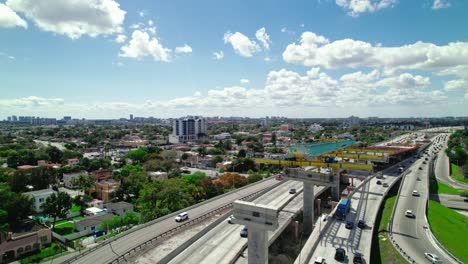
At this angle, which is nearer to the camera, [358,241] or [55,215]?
[358,241]

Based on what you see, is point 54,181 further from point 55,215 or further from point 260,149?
point 260,149

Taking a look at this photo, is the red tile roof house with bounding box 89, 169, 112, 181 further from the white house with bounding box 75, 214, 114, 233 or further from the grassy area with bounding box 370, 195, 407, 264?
the grassy area with bounding box 370, 195, 407, 264

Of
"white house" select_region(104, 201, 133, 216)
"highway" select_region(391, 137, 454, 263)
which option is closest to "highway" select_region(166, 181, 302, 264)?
"highway" select_region(391, 137, 454, 263)

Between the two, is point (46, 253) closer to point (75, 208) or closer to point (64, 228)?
point (64, 228)

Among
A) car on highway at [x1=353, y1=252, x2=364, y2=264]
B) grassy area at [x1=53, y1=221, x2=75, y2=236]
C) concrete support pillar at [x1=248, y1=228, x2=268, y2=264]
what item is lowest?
grassy area at [x1=53, y1=221, x2=75, y2=236]

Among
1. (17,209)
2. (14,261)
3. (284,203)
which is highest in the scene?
(284,203)

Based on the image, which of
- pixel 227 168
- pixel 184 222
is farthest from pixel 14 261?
pixel 227 168
